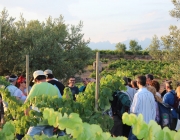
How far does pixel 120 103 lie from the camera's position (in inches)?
251

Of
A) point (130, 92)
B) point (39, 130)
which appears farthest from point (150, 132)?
point (130, 92)

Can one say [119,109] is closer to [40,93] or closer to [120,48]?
[40,93]

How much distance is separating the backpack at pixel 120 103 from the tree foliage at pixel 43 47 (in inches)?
386

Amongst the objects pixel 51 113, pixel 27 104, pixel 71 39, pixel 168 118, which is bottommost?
pixel 168 118

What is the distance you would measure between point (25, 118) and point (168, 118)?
113 inches

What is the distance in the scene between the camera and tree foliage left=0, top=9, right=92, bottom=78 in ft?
52.7

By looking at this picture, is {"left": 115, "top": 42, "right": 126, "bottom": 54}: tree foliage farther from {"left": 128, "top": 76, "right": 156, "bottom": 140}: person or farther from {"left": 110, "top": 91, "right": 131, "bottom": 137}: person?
{"left": 128, "top": 76, "right": 156, "bottom": 140}: person

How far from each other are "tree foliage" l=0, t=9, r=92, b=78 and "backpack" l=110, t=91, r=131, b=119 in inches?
386

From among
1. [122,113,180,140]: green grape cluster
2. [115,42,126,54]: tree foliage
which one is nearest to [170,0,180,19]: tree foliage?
[122,113,180,140]: green grape cluster

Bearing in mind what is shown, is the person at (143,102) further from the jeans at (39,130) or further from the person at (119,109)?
the jeans at (39,130)

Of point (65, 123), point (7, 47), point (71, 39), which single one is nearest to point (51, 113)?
point (65, 123)

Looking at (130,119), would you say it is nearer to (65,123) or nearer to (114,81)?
(65,123)

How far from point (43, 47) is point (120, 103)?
1051cm

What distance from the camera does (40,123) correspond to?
478 cm
